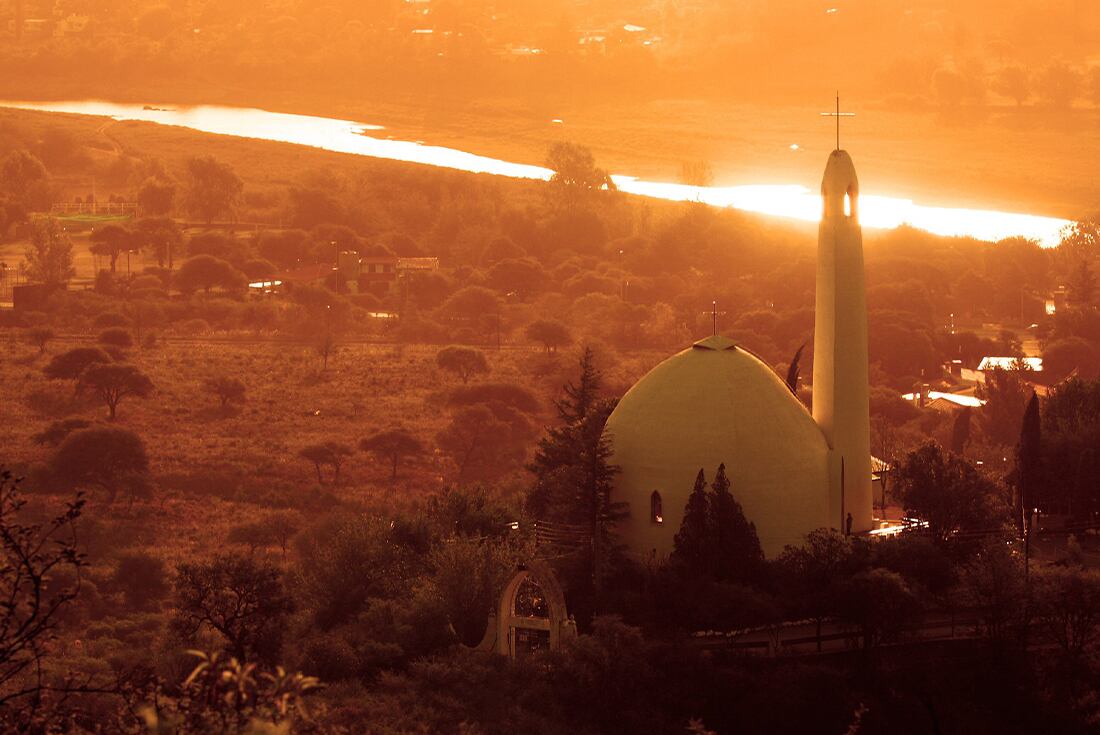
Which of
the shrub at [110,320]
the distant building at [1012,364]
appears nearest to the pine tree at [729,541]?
the distant building at [1012,364]

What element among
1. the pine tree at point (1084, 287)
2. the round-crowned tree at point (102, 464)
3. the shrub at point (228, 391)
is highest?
the pine tree at point (1084, 287)

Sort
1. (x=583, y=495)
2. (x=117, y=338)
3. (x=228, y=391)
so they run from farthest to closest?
(x=117, y=338) < (x=228, y=391) < (x=583, y=495)

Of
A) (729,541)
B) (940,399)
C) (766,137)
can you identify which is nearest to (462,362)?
(940,399)

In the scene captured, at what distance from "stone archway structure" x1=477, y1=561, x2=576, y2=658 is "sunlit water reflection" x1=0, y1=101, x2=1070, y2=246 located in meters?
65.8

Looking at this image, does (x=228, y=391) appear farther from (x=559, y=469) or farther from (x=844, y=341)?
(x=844, y=341)

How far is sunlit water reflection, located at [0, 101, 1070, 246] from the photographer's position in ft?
330

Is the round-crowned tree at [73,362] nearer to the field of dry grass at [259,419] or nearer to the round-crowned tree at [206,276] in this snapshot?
the field of dry grass at [259,419]

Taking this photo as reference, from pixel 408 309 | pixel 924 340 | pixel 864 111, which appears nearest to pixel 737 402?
pixel 924 340

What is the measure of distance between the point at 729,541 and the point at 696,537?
457 millimetres

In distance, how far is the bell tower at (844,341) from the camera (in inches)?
1156

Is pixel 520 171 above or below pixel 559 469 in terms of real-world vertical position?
above

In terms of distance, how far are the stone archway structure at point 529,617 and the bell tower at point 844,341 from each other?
16.9 feet

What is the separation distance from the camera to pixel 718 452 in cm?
2811

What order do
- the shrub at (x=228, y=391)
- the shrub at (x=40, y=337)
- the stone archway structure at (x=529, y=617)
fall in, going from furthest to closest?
the shrub at (x=40, y=337) < the shrub at (x=228, y=391) < the stone archway structure at (x=529, y=617)
